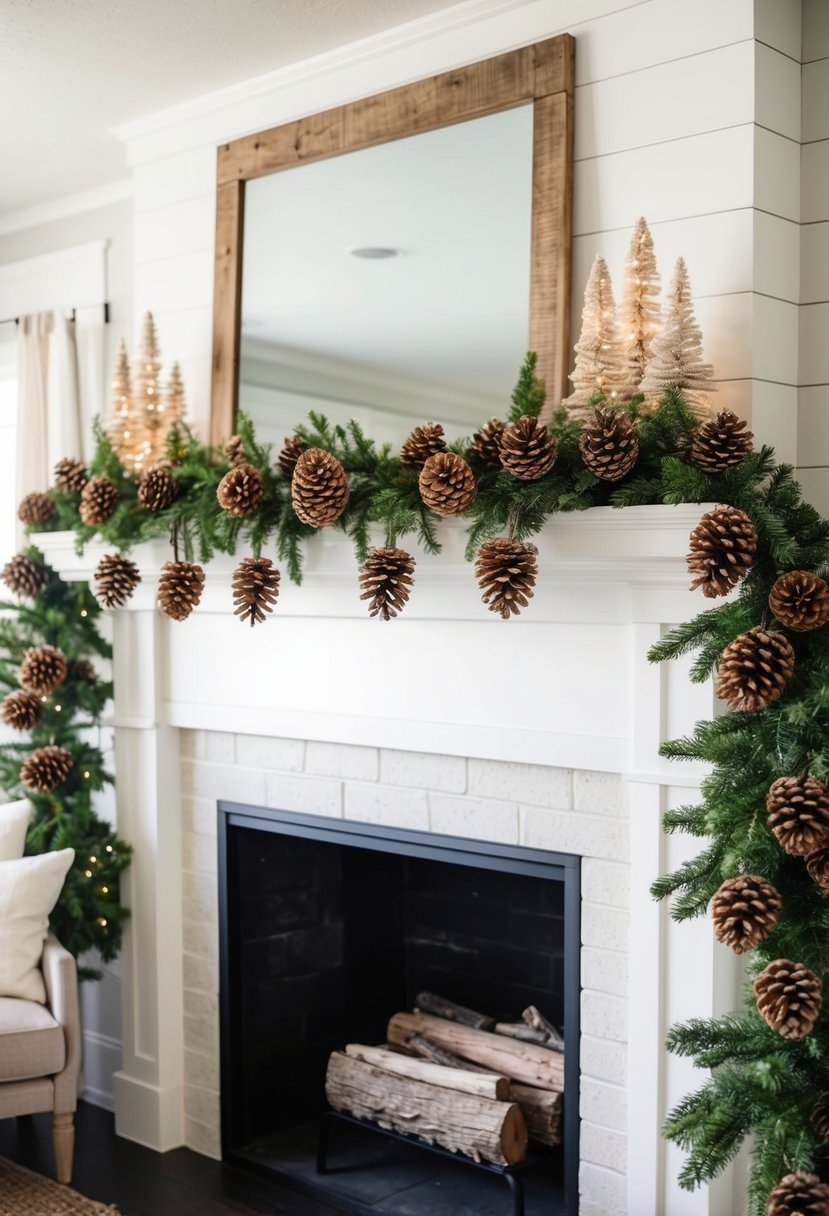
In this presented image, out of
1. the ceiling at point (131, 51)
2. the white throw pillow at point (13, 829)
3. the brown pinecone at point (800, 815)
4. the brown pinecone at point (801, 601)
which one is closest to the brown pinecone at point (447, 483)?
the brown pinecone at point (801, 601)

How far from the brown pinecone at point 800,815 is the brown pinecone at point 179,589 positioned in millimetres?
1275

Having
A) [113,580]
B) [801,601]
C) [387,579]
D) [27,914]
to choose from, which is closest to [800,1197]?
[801,601]

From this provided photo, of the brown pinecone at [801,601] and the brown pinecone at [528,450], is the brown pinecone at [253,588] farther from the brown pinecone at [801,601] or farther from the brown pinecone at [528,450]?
the brown pinecone at [801,601]

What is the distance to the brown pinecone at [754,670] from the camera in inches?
77.2

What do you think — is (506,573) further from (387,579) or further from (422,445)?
(422,445)

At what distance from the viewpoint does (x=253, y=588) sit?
2.53 metres

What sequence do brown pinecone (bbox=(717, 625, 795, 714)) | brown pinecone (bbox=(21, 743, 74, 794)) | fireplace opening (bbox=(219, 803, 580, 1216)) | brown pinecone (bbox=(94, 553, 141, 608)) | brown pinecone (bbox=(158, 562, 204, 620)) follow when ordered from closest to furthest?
1. brown pinecone (bbox=(717, 625, 795, 714))
2. brown pinecone (bbox=(158, 562, 204, 620))
3. brown pinecone (bbox=(94, 553, 141, 608))
4. fireplace opening (bbox=(219, 803, 580, 1216))
5. brown pinecone (bbox=(21, 743, 74, 794))

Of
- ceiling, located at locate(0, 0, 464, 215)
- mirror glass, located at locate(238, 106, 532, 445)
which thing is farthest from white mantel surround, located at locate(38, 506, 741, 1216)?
ceiling, located at locate(0, 0, 464, 215)

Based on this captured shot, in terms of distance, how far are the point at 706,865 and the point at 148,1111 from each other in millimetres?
2039

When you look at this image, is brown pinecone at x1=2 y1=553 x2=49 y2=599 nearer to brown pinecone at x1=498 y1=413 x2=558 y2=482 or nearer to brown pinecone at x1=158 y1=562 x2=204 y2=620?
brown pinecone at x1=158 y1=562 x2=204 y2=620

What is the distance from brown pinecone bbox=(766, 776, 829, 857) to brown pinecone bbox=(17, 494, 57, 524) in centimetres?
230

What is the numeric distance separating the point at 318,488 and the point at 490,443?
13.8 inches

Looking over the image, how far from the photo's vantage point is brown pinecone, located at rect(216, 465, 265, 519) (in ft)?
8.89

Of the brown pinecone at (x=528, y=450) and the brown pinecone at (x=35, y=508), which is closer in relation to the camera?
the brown pinecone at (x=528, y=450)
